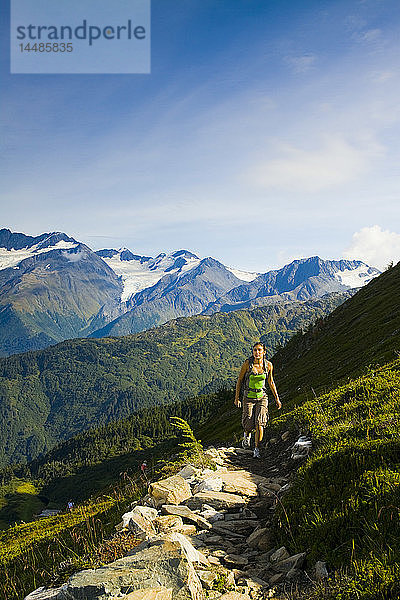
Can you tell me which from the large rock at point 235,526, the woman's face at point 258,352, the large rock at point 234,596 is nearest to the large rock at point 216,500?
the large rock at point 235,526

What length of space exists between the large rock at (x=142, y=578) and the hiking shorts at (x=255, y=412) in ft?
31.8

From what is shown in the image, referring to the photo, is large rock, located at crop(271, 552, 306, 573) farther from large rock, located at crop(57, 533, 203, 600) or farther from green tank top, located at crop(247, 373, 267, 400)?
green tank top, located at crop(247, 373, 267, 400)

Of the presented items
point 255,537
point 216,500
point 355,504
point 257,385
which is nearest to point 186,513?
point 216,500

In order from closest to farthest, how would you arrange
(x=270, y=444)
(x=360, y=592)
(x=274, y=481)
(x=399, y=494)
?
(x=360, y=592) < (x=399, y=494) < (x=274, y=481) < (x=270, y=444)

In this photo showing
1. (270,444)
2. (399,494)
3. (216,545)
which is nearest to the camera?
(399,494)

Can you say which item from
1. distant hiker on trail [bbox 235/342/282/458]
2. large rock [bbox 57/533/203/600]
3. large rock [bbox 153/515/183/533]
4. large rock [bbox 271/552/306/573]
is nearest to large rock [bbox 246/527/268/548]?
large rock [bbox 271/552/306/573]

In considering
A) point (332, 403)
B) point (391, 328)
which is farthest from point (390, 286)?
point (332, 403)

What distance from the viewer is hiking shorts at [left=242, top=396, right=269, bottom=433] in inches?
617

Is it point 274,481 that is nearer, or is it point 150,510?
point 150,510

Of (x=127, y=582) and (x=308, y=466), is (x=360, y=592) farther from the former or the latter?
(x=308, y=466)

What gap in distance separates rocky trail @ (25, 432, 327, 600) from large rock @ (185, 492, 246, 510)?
3 centimetres

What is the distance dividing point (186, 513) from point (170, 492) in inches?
44.3

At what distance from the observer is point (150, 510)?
9.80 meters

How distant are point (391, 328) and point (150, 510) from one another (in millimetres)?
33243
